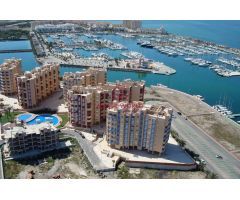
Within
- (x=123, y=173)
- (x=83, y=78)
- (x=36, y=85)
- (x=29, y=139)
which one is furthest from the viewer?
(x=83, y=78)

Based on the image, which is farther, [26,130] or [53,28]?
[53,28]

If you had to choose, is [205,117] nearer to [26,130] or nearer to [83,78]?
[83,78]

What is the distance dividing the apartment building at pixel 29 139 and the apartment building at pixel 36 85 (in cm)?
724

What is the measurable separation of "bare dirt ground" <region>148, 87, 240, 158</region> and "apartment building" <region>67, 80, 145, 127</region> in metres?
8.13

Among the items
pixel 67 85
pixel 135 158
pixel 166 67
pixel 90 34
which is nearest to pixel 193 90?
pixel 166 67

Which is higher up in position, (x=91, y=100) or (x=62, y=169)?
(x=91, y=100)

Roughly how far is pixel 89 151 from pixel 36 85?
11159 millimetres

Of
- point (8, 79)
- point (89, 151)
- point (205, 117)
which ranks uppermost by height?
Result: point (8, 79)

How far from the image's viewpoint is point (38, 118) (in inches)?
1160

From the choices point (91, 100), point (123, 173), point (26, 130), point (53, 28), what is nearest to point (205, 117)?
point (91, 100)

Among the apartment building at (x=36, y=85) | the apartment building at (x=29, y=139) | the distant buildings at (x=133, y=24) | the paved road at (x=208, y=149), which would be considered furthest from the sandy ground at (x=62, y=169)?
the distant buildings at (x=133, y=24)

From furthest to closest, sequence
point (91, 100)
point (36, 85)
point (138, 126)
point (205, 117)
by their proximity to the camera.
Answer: point (205, 117)
point (36, 85)
point (91, 100)
point (138, 126)

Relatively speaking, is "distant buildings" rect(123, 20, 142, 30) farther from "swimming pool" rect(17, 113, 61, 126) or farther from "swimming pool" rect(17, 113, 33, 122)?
"swimming pool" rect(17, 113, 33, 122)

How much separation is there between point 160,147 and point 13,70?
2007 centimetres
